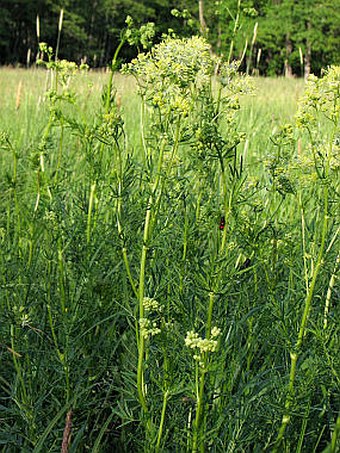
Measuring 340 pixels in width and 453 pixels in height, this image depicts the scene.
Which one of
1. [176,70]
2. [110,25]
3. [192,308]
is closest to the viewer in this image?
[176,70]

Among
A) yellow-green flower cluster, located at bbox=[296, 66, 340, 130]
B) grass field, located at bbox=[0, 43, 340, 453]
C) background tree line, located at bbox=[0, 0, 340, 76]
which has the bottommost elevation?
grass field, located at bbox=[0, 43, 340, 453]

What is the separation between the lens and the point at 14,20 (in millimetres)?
36594

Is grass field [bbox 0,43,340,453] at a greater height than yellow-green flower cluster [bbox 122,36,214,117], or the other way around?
yellow-green flower cluster [bbox 122,36,214,117]

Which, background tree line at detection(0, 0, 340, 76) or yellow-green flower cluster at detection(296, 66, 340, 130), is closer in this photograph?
yellow-green flower cluster at detection(296, 66, 340, 130)

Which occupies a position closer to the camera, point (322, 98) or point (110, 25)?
point (322, 98)

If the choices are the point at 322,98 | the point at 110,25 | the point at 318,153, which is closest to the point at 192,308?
the point at 318,153

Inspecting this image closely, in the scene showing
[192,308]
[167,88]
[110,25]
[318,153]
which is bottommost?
[192,308]

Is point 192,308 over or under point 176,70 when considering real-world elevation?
under

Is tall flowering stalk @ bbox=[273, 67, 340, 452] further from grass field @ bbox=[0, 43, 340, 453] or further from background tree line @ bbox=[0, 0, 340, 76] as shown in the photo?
background tree line @ bbox=[0, 0, 340, 76]

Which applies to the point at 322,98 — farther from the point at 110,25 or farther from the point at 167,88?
the point at 110,25

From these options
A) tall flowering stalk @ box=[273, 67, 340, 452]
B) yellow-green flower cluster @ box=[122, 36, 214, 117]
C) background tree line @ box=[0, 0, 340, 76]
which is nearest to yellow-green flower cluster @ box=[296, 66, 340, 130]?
tall flowering stalk @ box=[273, 67, 340, 452]

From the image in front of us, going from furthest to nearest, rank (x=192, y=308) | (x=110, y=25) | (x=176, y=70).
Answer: (x=110, y=25) < (x=192, y=308) < (x=176, y=70)

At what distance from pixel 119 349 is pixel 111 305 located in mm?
182

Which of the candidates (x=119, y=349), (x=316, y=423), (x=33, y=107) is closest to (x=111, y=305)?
(x=119, y=349)
